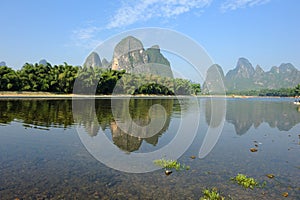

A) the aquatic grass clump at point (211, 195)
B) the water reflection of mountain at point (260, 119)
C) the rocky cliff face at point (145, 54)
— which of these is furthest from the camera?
the water reflection of mountain at point (260, 119)

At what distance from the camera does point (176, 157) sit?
50.8 feet

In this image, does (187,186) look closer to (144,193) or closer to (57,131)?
(144,193)

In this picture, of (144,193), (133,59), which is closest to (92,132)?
(144,193)


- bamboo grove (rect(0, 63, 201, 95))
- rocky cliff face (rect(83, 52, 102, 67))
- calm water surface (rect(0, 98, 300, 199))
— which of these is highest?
rocky cliff face (rect(83, 52, 102, 67))

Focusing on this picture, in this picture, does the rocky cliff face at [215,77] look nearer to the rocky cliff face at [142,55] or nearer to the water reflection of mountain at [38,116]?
the rocky cliff face at [142,55]

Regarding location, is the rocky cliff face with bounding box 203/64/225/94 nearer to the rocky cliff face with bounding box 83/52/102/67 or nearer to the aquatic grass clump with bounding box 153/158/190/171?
the aquatic grass clump with bounding box 153/158/190/171

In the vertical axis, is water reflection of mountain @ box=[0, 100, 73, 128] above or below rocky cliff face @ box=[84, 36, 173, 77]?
below

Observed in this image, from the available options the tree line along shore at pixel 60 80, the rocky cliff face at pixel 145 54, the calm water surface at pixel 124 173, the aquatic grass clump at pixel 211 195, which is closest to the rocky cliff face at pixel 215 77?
the rocky cliff face at pixel 145 54

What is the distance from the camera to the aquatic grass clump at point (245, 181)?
35.6 feet

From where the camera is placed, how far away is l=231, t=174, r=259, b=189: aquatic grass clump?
427 inches

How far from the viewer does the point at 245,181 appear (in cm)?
Answer: 1120

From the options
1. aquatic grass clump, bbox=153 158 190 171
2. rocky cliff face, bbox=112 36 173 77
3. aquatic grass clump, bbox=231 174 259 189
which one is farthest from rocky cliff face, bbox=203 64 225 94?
aquatic grass clump, bbox=231 174 259 189

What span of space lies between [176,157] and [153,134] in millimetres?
8343

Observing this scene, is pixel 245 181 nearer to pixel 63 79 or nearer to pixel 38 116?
pixel 38 116
